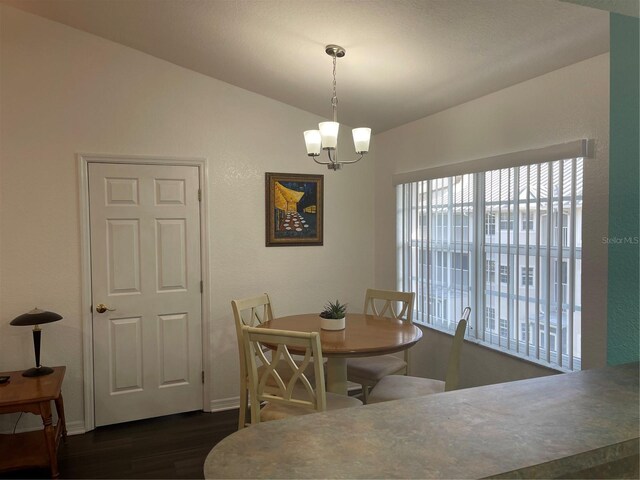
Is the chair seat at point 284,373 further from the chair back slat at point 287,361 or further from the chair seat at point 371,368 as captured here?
the chair back slat at point 287,361

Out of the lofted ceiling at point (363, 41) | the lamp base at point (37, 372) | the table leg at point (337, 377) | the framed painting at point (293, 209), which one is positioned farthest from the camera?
the framed painting at point (293, 209)

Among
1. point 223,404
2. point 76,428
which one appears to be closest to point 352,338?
point 223,404

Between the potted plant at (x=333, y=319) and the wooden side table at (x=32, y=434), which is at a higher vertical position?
the potted plant at (x=333, y=319)

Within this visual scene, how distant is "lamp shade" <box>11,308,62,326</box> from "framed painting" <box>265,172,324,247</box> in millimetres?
1613

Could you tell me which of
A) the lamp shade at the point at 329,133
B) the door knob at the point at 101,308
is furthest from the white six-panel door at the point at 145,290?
the lamp shade at the point at 329,133

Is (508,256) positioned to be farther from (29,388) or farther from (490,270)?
(29,388)

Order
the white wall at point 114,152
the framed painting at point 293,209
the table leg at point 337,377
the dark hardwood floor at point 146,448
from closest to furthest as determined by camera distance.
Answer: the dark hardwood floor at point 146,448 < the table leg at point 337,377 < the white wall at point 114,152 < the framed painting at point 293,209

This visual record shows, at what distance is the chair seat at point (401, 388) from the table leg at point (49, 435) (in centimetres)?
186

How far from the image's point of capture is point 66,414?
10.4 feet

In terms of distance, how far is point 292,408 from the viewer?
94.0 inches

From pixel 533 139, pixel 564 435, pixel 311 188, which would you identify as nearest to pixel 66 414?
pixel 311 188

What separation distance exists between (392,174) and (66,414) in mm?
3128

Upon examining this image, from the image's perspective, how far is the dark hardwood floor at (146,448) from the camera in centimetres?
264
